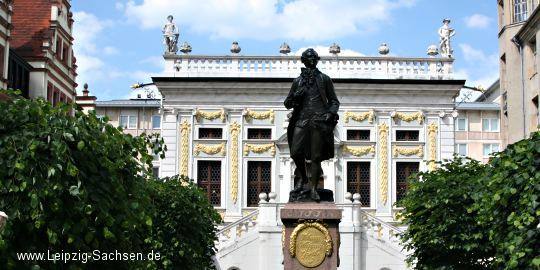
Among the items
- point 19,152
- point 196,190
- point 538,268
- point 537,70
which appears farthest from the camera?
point 537,70

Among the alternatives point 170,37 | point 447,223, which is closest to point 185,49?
point 170,37

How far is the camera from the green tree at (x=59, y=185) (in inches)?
552

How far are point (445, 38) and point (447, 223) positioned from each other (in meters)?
21.6

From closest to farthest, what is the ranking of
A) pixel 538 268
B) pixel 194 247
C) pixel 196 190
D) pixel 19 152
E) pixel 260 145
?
1. pixel 19 152
2. pixel 538 268
3. pixel 194 247
4. pixel 196 190
5. pixel 260 145

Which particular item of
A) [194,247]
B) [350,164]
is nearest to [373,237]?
[350,164]

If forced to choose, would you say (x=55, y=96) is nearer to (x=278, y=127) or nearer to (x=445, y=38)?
(x=278, y=127)

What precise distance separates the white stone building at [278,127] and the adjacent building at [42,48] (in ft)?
18.6

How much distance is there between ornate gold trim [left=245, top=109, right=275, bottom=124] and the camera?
42.4 m

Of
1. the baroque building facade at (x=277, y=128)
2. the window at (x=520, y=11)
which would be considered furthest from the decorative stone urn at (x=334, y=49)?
the window at (x=520, y=11)

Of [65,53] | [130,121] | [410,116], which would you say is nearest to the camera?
[410,116]

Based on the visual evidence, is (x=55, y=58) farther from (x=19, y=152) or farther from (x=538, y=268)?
(x=538, y=268)

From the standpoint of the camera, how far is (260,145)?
42.1 meters

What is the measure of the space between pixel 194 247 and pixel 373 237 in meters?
12.0

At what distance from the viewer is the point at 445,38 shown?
44.2 m
